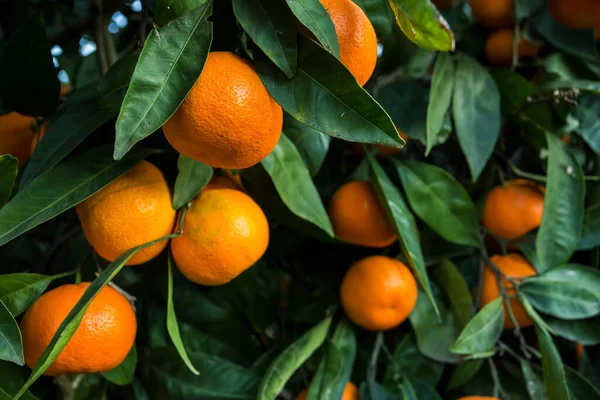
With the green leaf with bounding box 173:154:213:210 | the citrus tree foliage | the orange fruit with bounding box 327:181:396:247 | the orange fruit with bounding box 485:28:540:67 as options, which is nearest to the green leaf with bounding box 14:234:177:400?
the citrus tree foliage

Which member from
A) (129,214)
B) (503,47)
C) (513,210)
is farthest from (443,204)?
(129,214)

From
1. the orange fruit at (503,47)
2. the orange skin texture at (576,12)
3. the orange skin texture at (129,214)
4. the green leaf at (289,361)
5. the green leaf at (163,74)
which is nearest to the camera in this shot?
the green leaf at (163,74)

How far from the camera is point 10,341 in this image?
53cm

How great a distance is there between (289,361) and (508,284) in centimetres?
39

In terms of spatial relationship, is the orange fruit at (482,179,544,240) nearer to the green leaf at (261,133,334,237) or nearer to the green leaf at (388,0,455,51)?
the green leaf at (261,133,334,237)

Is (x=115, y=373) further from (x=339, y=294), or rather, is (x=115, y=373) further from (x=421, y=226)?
A: (x=421, y=226)

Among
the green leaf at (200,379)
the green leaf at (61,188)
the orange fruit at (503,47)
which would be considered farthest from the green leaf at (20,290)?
the orange fruit at (503,47)

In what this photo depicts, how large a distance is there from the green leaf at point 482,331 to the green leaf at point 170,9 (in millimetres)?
551

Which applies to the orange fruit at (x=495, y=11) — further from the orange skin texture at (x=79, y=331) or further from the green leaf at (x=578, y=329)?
the orange skin texture at (x=79, y=331)

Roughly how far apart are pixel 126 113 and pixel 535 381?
0.74 m

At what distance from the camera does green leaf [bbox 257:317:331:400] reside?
719mm

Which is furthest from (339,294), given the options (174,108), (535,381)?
(174,108)

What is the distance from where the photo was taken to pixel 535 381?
88 centimetres

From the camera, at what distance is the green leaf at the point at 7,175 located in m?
0.56
